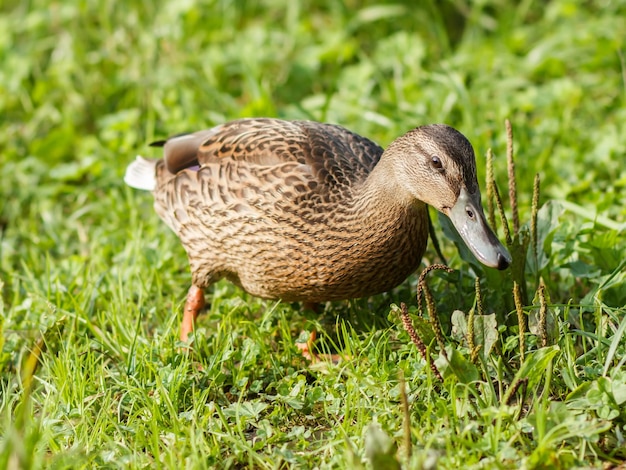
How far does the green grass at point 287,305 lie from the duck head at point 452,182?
0.27 meters

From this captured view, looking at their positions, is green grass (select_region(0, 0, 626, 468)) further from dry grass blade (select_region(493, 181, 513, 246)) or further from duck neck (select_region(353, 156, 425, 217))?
duck neck (select_region(353, 156, 425, 217))

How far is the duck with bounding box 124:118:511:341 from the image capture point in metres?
3.30

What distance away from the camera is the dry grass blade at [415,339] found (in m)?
Result: 3.03

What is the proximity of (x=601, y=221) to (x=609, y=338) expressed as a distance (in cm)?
107

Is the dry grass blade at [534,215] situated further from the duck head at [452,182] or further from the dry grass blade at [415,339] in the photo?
the dry grass blade at [415,339]

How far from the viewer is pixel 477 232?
3188mm

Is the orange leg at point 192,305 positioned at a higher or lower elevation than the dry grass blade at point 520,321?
lower

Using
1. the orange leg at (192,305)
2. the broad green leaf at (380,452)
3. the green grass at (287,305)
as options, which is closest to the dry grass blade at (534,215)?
the green grass at (287,305)

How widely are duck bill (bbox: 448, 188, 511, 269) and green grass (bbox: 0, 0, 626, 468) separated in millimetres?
226

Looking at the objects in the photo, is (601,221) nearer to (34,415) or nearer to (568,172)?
(568,172)

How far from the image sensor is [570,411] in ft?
9.69

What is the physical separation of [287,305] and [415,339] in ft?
3.88

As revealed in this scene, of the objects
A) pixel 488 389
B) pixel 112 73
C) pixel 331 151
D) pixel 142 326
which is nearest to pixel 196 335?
pixel 142 326

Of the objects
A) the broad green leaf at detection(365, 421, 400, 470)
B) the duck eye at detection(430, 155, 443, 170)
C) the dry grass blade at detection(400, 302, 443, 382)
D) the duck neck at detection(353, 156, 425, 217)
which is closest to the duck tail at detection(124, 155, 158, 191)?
the duck neck at detection(353, 156, 425, 217)
